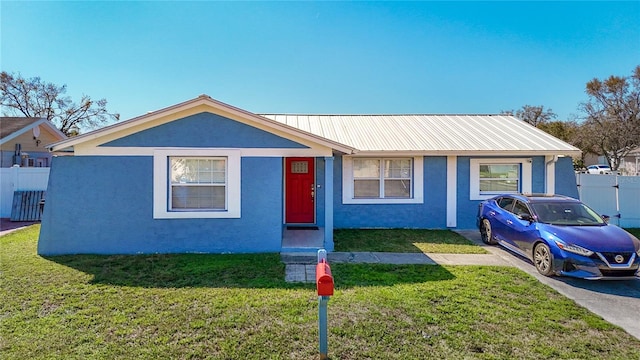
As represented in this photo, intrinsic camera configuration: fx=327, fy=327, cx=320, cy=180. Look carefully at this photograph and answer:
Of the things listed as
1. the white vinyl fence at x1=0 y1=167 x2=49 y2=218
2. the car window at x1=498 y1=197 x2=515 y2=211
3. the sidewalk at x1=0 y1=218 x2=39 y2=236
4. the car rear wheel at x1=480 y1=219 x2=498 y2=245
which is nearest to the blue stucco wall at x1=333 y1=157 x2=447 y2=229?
the car rear wheel at x1=480 y1=219 x2=498 y2=245

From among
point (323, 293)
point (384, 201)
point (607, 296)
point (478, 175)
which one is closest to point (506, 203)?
point (478, 175)

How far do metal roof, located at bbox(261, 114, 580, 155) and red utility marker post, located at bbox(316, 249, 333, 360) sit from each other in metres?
7.21

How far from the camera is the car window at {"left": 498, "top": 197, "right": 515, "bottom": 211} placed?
26.7 ft

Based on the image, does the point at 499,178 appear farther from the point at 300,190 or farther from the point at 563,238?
the point at 300,190

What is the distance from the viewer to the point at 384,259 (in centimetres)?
725

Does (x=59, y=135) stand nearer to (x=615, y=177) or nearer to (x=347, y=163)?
(x=347, y=163)

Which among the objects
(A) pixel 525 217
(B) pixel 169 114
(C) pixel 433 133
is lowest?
(A) pixel 525 217

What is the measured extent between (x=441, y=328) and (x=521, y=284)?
2.60 metres

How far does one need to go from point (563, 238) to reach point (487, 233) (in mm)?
2749

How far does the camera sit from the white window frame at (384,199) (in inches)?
421

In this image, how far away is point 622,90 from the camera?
29219mm

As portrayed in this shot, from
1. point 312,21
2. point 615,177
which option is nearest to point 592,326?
point 615,177

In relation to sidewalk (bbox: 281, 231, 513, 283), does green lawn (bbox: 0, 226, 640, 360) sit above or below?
below

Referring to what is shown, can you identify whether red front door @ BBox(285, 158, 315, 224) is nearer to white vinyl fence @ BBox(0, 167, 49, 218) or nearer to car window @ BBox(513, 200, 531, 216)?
car window @ BBox(513, 200, 531, 216)
